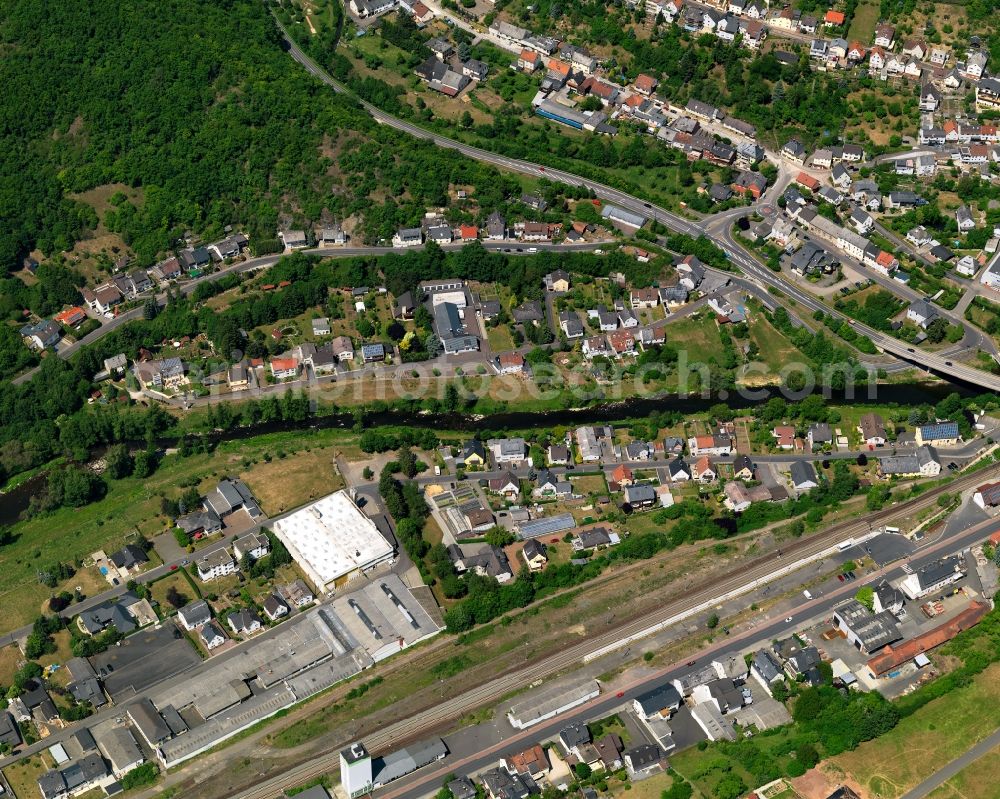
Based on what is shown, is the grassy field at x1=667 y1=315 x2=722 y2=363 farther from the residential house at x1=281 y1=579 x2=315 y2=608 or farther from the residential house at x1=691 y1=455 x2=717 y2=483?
the residential house at x1=281 y1=579 x2=315 y2=608

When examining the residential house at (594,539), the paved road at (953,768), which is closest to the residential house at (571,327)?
the residential house at (594,539)

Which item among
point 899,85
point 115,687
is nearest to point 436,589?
point 115,687

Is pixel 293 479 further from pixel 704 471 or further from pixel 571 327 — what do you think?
pixel 704 471

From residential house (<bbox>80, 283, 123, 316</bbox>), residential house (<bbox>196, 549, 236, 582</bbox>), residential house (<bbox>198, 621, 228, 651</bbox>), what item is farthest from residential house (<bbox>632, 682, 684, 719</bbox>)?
residential house (<bbox>80, 283, 123, 316</bbox>)

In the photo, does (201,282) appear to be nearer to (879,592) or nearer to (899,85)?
(879,592)

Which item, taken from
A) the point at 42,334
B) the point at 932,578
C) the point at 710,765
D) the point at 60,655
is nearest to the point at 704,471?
the point at 932,578

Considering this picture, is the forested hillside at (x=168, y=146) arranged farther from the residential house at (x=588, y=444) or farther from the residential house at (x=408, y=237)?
the residential house at (x=588, y=444)
